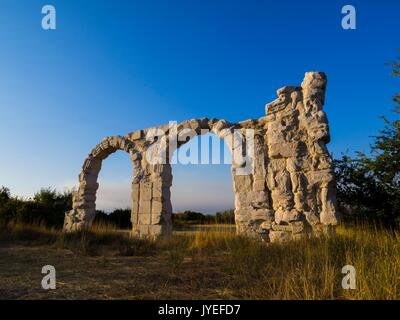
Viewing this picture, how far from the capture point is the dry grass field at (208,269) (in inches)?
120

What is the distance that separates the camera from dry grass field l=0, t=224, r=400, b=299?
3.06 m

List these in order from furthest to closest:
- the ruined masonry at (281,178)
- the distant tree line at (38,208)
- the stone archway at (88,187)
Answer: the distant tree line at (38,208), the stone archway at (88,187), the ruined masonry at (281,178)

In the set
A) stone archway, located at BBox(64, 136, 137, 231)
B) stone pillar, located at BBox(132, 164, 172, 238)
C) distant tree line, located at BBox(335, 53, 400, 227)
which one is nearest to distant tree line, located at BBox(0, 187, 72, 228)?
stone archway, located at BBox(64, 136, 137, 231)

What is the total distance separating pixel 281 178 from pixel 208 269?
3.68 m

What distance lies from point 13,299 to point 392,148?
28.4 ft

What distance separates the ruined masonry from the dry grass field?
84cm

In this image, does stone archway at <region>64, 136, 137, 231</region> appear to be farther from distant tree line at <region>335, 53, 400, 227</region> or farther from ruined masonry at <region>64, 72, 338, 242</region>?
distant tree line at <region>335, 53, 400, 227</region>

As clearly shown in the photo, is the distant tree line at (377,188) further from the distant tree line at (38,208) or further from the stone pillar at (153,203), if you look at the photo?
the distant tree line at (38,208)

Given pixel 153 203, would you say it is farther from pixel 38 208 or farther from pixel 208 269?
pixel 38 208

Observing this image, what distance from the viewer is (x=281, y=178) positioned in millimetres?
7660

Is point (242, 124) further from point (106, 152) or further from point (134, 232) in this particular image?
point (106, 152)

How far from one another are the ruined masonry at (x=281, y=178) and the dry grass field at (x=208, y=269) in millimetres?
843

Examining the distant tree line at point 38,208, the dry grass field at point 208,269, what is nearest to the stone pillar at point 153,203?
the dry grass field at point 208,269
